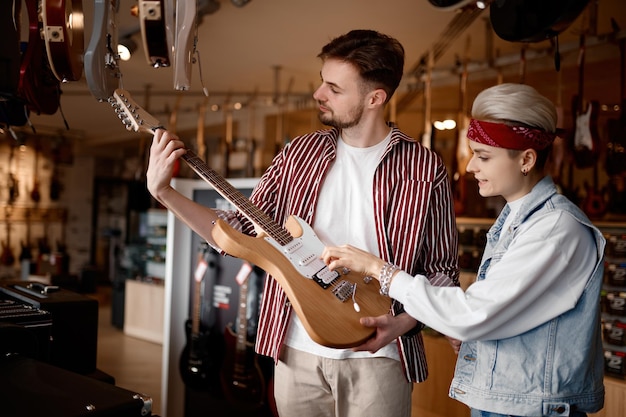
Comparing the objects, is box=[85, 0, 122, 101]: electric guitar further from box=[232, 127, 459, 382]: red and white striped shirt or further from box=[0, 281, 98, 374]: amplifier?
box=[0, 281, 98, 374]: amplifier

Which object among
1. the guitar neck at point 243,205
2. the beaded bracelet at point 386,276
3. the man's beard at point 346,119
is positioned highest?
the man's beard at point 346,119

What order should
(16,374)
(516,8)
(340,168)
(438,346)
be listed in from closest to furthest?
(16,374), (516,8), (340,168), (438,346)

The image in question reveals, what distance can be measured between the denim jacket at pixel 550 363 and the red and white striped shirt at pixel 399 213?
0.33m

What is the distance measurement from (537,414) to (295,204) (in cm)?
88

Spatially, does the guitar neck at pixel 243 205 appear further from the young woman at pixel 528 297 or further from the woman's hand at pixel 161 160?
the young woman at pixel 528 297

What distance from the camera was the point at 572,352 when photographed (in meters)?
1.30

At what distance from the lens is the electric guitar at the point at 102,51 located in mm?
1478

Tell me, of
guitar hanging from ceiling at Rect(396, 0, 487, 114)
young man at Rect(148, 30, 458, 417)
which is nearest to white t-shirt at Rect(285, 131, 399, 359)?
young man at Rect(148, 30, 458, 417)

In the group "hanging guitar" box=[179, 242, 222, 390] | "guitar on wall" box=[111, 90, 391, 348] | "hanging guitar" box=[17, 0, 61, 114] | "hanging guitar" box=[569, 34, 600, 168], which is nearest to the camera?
"guitar on wall" box=[111, 90, 391, 348]

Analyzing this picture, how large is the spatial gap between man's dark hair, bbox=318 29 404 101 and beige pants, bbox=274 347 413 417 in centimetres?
83

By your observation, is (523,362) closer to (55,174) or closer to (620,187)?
(620,187)

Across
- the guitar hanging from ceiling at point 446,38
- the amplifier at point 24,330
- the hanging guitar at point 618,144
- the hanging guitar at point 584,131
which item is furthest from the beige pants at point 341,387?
the hanging guitar at point 584,131

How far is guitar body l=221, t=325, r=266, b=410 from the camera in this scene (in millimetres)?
3355

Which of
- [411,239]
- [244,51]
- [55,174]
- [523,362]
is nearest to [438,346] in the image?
[411,239]
